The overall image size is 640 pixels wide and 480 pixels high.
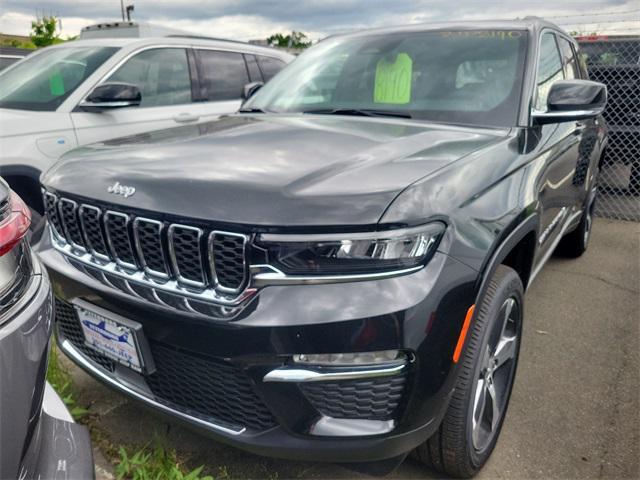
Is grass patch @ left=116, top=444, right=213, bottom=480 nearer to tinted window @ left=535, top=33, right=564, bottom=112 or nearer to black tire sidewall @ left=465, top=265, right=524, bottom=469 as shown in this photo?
black tire sidewall @ left=465, top=265, right=524, bottom=469

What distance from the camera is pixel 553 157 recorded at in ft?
9.00

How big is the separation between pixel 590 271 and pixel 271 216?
147 inches

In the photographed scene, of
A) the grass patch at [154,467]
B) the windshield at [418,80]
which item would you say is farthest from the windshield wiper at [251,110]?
the grass patch at [154,467]

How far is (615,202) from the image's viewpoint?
646cm

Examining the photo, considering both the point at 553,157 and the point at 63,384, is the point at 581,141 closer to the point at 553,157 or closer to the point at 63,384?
the point at 553,157

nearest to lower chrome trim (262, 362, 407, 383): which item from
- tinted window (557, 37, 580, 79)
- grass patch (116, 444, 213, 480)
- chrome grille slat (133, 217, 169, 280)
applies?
chrome grille slat (133, 217, 169, 280)

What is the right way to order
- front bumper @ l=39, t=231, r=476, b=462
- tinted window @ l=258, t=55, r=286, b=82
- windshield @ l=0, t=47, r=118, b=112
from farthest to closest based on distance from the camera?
1. tinted window @ l=258, t=55, r=286, b=82
2. windshield @ l=0, t=47, r=118, b=112
3. front bumper @ l=39, t=231, r=476, b=462

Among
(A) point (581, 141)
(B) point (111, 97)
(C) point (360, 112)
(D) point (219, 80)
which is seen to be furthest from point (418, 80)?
(D) point (219, 80)

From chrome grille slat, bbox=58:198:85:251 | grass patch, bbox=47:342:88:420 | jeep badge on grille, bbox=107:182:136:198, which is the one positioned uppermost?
jeep badge on grille, bbox=107:182:136:198

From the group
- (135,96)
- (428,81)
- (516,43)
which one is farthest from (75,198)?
(135,96)

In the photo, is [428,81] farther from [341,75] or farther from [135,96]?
[135,96]

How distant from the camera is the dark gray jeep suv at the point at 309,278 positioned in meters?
1.59

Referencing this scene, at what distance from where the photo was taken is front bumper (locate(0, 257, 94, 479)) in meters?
1.12

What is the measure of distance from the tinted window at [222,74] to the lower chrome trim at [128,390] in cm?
349
